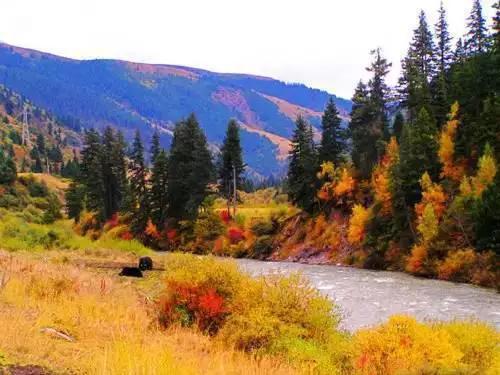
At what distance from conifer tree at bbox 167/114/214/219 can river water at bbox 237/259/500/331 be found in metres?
35.6

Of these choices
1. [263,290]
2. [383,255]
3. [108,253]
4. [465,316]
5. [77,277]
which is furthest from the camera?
[383,255]

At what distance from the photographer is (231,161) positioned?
266ft

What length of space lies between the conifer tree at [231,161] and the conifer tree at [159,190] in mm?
8194

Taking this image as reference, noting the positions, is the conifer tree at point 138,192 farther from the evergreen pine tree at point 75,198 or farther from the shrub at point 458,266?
the shrub at point 458,266

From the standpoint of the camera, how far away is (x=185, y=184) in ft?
255

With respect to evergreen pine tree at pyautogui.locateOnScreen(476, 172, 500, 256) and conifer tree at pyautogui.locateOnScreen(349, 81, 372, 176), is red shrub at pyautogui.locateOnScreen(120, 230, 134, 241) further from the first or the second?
evergreen pine tree at pyautogui.locateOnScreen(476, 172, 500, 256)

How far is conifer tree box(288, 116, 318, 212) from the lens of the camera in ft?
229

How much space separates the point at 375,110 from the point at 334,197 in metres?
11.5

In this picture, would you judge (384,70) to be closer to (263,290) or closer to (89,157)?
(89,157)

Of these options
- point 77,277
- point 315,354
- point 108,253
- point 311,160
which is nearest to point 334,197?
point 311,160

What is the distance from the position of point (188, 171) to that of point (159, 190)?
6274 millimetres

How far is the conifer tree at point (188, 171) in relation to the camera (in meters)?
77.3

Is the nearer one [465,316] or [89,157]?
[465,316]

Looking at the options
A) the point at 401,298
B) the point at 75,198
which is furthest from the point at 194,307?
the point at 75,198
